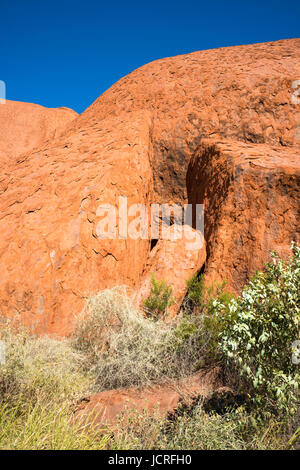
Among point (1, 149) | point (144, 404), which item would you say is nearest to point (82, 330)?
point (144, 404)

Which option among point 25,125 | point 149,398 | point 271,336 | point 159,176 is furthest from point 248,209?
point 25,125

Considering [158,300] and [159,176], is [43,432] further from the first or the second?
[159,176]

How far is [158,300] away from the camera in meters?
5.42

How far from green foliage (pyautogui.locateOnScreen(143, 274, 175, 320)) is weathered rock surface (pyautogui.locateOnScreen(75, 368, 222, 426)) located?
129 cm

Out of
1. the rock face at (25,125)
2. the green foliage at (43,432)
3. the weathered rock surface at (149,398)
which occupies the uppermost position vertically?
the rock face at (25,125)

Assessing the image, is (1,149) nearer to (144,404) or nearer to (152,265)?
(152,265)

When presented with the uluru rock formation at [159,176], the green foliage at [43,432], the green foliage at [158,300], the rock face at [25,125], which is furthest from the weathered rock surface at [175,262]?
the rock face at [25,125]

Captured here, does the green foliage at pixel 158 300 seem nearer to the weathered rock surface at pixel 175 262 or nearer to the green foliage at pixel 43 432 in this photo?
the weathered rock surface at pixel 175 262

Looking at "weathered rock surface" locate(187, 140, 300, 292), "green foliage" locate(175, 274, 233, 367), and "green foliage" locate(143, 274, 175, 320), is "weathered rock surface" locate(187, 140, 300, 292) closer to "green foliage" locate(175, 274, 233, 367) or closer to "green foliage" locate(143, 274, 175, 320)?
"green foliage" locate(175, 274, 233, 367)

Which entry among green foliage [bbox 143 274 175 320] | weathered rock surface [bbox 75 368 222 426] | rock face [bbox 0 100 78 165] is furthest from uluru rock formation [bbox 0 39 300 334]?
rock face [bbox 0 100 78 165]

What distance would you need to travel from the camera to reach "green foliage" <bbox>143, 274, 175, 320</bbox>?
5363 millimetres

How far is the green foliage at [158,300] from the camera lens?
536cm

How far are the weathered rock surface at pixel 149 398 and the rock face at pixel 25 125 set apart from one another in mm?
16258
